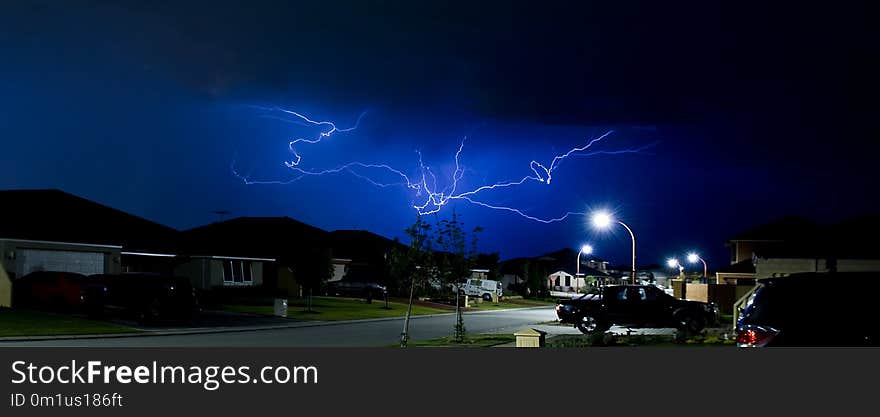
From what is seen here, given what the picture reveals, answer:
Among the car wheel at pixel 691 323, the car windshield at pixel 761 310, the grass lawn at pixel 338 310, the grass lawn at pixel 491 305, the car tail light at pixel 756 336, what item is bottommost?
the grass lawn at pixel 491 305

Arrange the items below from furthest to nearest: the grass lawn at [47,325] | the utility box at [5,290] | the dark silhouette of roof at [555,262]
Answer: the dark silhouette of roof at [555,262] → the utility box at [5,290] → the grass lawn at [47,325]

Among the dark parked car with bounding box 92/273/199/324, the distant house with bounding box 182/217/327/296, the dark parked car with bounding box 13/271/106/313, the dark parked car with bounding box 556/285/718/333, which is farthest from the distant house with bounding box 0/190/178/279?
the dark parked car with bounding box 556/285/718/333

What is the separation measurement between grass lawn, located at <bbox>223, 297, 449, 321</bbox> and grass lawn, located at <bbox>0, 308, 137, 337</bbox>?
10419 mm

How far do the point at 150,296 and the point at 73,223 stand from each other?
412 inches

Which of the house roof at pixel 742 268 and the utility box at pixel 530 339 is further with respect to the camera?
the house roof at pixel 742 268

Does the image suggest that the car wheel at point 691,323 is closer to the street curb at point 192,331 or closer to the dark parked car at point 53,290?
the street curb at point 192,331

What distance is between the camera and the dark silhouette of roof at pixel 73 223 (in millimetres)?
36625

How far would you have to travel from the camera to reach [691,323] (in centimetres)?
3002

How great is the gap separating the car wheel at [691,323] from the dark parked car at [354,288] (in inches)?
1190

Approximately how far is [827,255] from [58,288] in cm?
2610

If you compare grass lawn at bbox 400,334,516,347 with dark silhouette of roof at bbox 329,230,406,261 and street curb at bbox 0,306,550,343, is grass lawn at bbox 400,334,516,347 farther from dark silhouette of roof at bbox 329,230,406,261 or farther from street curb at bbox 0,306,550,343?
dark silhouette of roof at bbox 329,230,406,261

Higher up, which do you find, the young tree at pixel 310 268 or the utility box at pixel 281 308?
the young tree at pixel 310 268

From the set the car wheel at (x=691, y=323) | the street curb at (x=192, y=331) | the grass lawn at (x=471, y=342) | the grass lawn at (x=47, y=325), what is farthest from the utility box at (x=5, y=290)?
the car wheel at (x=691, y=323)

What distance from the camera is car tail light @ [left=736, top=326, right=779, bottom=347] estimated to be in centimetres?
1237
